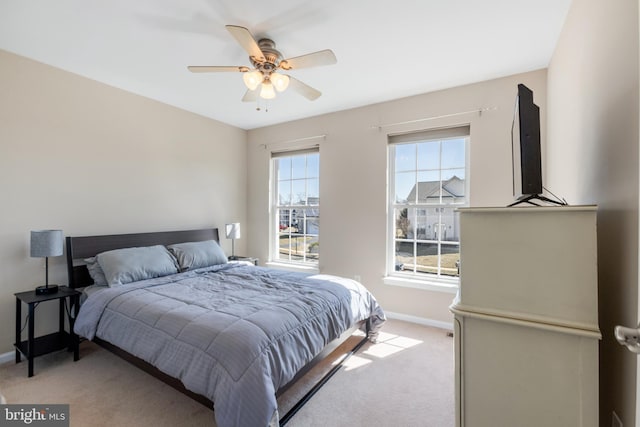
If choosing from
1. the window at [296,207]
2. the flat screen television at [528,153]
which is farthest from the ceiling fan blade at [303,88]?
the window at [296,207]

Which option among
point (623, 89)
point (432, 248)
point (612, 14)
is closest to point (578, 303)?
point (623, 89)

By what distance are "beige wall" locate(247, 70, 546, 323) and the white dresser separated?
6.94 ft

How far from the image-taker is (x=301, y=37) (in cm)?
225

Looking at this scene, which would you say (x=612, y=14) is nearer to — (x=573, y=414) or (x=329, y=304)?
(x=573, y=414)

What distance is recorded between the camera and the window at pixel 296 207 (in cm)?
430

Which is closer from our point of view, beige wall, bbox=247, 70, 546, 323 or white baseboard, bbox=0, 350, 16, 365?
white baseboard, bbox=0, 350, 16, 365

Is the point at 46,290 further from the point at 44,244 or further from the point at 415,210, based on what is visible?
the point at 415,210

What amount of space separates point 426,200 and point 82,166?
12.3ft

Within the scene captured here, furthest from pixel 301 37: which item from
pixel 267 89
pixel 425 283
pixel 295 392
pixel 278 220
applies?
pixel 278 220

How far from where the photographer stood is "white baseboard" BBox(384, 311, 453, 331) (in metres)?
3.22

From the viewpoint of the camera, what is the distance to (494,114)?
2.98 metres

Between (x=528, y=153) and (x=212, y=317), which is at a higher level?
(x=528, y=153)

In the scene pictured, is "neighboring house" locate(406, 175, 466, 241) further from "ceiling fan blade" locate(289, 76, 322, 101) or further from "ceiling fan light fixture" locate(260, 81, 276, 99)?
"ceiling fan light fixture" locate(260, 81, 276, 99)

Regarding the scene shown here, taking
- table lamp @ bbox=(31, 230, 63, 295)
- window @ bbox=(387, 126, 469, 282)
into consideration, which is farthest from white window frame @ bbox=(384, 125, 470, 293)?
table lamp @ bbox=(31, 230, 63, 295)
